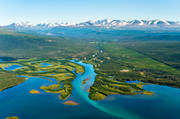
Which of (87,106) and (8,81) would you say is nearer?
(87,106)

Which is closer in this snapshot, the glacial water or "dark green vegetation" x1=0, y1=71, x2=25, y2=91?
the glacial water

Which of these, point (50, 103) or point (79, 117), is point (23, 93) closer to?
point (50, 103)

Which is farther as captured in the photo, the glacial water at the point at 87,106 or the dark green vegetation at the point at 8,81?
the dark green vegetation at the point at 8,81

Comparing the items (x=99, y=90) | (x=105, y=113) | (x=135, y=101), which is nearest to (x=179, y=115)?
(x=135, y=101)

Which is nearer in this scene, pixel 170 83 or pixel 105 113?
pixel 105 113

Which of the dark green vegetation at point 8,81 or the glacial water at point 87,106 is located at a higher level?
the dark green vegetation at point 8,81

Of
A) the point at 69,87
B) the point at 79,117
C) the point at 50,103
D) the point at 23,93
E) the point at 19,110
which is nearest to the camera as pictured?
A: the point at 79,117

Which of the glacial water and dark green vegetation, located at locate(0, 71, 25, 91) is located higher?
dark green vegetation, located at locate(0, 71, 25, 91)

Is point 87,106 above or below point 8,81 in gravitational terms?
below
